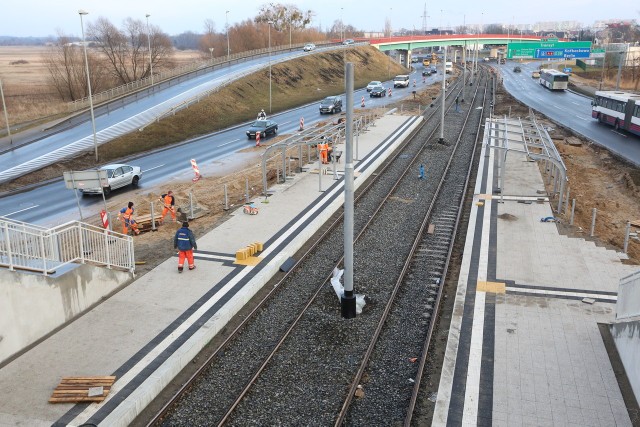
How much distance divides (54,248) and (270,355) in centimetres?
522

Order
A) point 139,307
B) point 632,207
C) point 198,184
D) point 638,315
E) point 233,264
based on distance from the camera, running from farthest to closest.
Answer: point 198,184 < point 632,207 < point 233,264 < point 139,307 < point 638,315

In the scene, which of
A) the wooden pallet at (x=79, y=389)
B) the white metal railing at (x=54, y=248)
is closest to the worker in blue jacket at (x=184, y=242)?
the white metal railing at (x=54, y=248)

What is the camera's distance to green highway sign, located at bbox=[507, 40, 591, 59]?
65.3m

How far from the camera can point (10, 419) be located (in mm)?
8586

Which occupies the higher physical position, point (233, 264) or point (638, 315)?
point (638, 315)

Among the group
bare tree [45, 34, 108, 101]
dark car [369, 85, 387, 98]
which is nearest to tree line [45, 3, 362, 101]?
bare tree [45, 34, 108, 101]

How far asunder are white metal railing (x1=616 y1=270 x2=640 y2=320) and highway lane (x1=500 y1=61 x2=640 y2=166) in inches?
859

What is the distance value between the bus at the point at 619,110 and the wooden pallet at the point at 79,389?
3790 cm

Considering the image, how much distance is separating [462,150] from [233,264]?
2068cm

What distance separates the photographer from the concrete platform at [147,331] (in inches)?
353

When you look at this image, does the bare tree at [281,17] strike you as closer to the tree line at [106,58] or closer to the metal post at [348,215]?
the tree line at [106,58]

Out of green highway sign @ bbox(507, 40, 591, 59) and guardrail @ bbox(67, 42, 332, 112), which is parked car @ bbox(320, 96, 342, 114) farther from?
green highway sign @ bbox(507, 40, 591, 59)

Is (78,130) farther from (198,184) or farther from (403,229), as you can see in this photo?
(403,229)

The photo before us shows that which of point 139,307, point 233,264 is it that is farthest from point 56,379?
point 233,264
